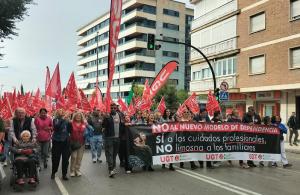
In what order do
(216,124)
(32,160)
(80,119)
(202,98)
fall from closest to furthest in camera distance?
(32,160)
(80,119)
(216,124)
(202,98)

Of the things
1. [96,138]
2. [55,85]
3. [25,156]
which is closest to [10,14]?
[55,85]

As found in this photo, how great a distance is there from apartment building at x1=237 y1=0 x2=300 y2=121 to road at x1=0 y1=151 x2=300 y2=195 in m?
15.1

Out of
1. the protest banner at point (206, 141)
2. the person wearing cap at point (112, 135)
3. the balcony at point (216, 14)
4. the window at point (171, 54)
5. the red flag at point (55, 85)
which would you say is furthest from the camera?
the window at point (171, 54)

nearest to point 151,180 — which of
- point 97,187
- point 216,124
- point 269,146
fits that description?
point 97,187

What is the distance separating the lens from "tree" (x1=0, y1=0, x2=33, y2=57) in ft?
69.2

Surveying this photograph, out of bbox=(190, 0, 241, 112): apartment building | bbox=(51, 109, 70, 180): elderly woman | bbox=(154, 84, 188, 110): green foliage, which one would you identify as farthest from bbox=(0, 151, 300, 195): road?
bbox=(154, 84, 188, 110): green foliage

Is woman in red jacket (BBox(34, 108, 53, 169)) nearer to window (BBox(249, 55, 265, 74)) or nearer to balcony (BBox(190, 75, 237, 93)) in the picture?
window (BBox(249, 55, 265, 74))

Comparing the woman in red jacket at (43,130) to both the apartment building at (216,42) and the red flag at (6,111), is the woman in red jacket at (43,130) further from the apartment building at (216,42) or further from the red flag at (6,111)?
the apartment building at (216,42)

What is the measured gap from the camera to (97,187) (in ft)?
31.5

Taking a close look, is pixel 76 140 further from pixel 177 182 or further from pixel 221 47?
pixel 221 47

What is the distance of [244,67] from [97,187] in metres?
23.9

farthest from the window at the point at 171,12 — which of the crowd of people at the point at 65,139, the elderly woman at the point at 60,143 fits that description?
the elderly woman at the point at 60,143

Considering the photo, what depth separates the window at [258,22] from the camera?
29711 millimetres

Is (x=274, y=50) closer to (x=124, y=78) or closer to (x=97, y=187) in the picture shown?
(x=97, y=187)
